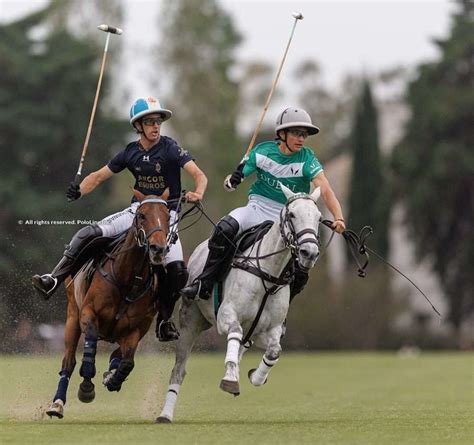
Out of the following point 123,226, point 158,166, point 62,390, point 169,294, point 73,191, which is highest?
point 158,166

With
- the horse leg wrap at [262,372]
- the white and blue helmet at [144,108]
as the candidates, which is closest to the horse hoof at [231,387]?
the horse leg wrap at [262,372]

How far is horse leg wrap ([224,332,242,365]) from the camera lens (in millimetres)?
14188

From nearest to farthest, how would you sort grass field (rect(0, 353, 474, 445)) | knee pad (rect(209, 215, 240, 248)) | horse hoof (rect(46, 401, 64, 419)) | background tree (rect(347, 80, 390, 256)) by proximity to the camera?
grass field (rect(0, 353, 474, 445)) → horse hoof (rect(46, 401, 64, 419)) → knee pad (rect(209, 215, 240, 248)) → background tree (rect(347, 80, 390, 256))

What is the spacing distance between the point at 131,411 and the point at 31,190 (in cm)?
3351

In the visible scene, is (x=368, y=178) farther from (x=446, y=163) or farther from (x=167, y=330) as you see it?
(x=167, y=330)

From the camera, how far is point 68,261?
1533 centimetres

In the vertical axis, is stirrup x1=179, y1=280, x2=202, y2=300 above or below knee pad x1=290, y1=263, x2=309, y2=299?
below

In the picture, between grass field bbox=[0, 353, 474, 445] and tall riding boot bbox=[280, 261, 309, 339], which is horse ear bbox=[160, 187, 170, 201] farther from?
grass field bbox=[0, 353, 474, 445]

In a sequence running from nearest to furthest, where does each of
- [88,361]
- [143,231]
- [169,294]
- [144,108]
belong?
1. [143,231]
2. [88,361]
3. [144,108]
4. [169,294]

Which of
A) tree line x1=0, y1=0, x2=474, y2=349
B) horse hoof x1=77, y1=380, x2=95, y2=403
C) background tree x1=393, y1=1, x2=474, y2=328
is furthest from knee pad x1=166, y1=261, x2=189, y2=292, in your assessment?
background tree x1=393, y1=1, x2=474, y2=328

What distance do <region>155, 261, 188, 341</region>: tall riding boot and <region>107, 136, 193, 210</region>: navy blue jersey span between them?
25.7 inches

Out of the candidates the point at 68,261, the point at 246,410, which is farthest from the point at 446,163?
the point at 68,261

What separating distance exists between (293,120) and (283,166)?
497 mm

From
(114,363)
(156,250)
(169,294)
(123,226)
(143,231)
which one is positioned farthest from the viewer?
(114,363)
